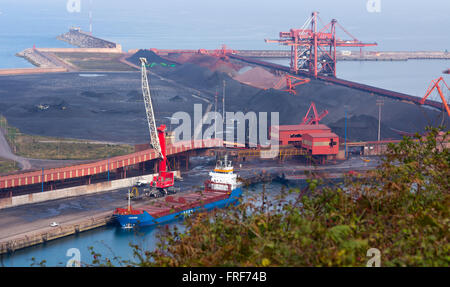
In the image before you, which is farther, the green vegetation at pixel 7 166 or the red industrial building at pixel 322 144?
the red industrial building at pixel 322 144

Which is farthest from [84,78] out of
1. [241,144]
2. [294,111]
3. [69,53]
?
[241,144]

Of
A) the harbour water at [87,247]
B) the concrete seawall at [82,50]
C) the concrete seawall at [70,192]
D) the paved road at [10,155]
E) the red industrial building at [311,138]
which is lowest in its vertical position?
the harbour water at [87,247]

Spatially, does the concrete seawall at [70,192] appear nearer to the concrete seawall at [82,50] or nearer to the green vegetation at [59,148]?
the green vegetation at [59,148]

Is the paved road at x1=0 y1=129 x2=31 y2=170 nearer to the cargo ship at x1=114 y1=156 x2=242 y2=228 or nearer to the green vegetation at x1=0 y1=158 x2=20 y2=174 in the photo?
the green vegetation at x1=0 y1=158 x2=20 y2=174

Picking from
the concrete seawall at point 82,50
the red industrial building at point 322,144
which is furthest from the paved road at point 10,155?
the concrete seawall at point 82,50

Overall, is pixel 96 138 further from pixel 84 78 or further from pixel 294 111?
pixel 84 78

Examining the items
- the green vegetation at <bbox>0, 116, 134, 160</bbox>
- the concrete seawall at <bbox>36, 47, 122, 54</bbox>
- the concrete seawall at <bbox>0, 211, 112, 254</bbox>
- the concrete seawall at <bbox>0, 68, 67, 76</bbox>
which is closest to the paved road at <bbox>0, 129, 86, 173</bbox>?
the green vegetation at <bbox>0, 116, 134, 160</bbox>

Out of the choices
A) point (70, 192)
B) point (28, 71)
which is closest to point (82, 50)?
point (28, 71)
